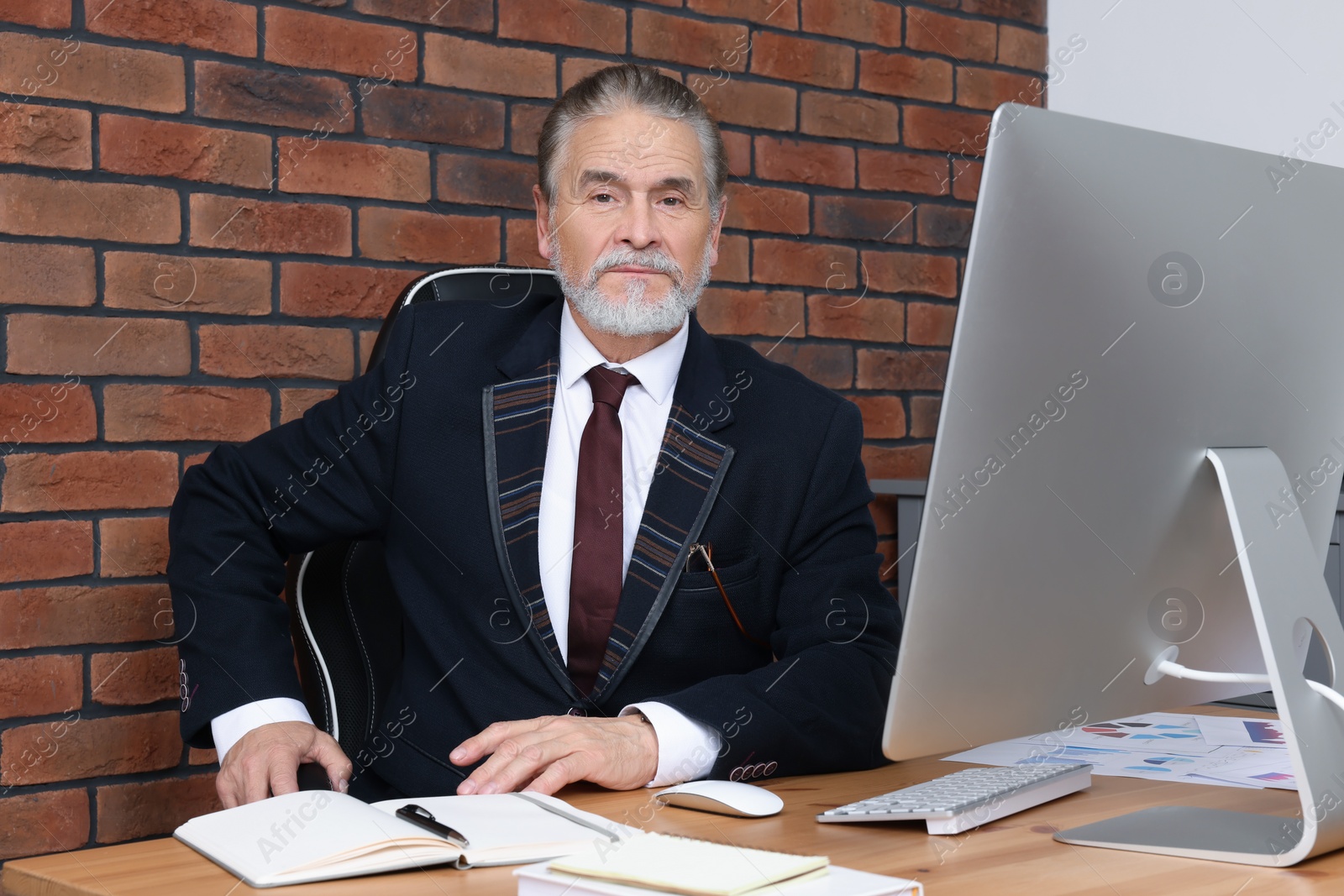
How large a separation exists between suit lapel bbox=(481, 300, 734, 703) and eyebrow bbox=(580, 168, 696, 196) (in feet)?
0.70

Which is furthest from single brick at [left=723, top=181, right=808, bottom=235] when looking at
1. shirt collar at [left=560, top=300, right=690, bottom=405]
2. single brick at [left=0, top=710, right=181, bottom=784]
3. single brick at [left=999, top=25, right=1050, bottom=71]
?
single brick at [left=0, top=710, right=181, bottom=784]

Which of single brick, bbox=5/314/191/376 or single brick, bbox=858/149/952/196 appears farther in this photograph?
single brick, bbox=858/149/952/196

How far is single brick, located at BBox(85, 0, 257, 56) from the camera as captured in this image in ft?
5.97

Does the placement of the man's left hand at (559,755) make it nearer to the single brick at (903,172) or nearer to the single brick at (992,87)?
the single brick at (903,172)

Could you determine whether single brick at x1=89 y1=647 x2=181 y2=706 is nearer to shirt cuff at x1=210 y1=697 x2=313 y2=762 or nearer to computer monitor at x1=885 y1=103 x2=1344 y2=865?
shirt cuff at x1=210 y1=697 x2=313 y2=762

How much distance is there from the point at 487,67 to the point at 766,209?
65 centimetres

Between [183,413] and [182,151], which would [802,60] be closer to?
[182,151]

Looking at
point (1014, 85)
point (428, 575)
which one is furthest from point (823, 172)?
point (428, 575)

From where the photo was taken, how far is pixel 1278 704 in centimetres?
90

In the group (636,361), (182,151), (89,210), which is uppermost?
(182,151)

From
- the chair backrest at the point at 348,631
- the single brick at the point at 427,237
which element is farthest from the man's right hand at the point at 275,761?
the single brick at the point at 427,237

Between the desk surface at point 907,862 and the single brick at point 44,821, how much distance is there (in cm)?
100

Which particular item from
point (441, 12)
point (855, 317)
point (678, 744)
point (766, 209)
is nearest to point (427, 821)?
point (678, 744)

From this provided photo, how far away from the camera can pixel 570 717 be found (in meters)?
1.14
